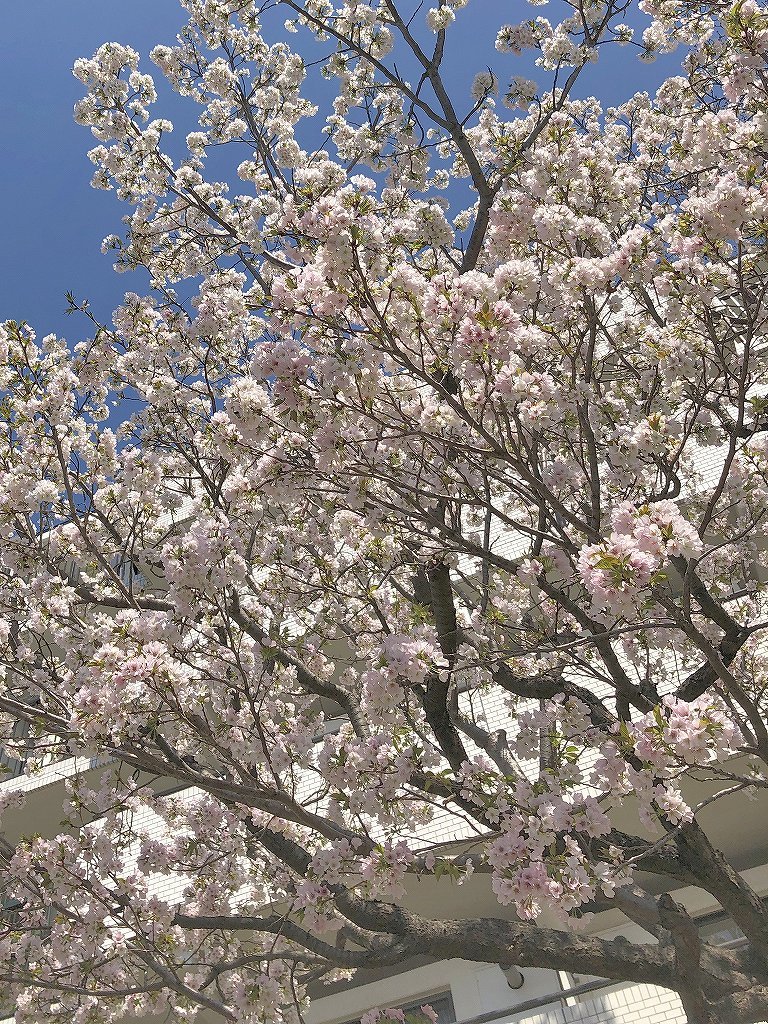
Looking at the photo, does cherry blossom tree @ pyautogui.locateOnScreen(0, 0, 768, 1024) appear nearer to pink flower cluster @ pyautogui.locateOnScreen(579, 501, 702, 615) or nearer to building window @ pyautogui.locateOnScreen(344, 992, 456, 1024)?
pink flower cluster @ pyautogui.locateOnScreen(579, 501, 702, 615)

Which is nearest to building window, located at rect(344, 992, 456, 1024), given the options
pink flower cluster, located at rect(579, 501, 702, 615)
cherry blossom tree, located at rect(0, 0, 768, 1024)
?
cherry blossom tree, located at rect(0, 0, 768, 1024)

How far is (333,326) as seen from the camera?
4.25 m

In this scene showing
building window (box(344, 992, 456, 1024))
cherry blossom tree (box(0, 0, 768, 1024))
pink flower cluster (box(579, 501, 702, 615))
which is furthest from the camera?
building window (box(344, 992, 456, 1024))

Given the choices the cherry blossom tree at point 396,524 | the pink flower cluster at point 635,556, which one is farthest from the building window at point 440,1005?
the pink flower cluster at point 635,556

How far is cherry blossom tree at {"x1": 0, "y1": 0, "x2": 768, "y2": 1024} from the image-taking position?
4254 millimetres

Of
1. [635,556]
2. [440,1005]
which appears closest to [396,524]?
[635,556]

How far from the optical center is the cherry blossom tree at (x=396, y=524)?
4.25 meters

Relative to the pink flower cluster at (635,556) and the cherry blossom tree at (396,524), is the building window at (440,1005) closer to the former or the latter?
the cherry blossom tree at (396,524)

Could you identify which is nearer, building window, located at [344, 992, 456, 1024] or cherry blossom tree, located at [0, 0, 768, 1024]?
cherry blossom tree, located at [0, 0, 768, 1024]

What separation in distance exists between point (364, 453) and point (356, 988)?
8005 millimetres

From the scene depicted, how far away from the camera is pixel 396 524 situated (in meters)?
4.91

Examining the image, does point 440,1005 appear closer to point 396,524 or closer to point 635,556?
point 396,524

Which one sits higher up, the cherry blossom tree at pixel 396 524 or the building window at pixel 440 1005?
the cherry blossom tree at pixel 396 524

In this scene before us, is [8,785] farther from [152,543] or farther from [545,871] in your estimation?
[545,871]
